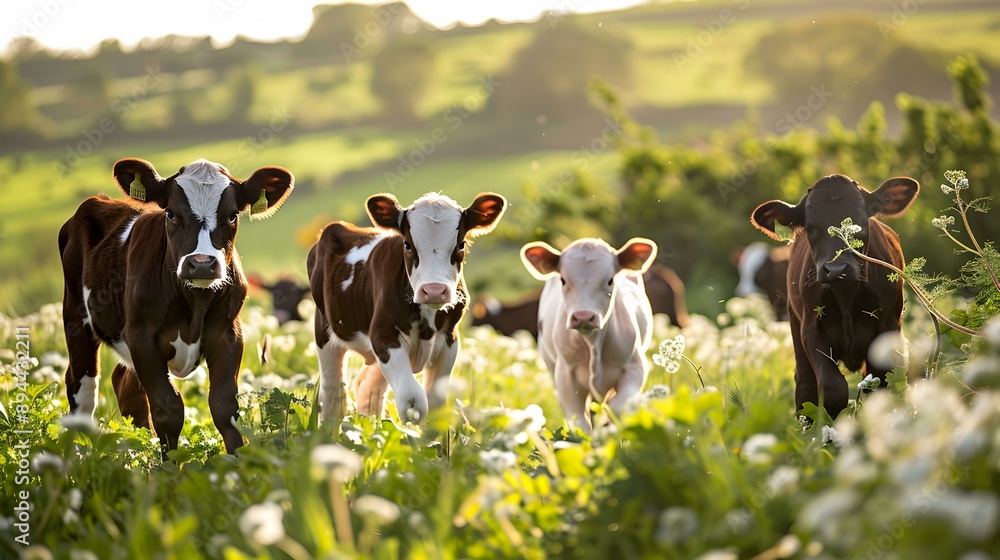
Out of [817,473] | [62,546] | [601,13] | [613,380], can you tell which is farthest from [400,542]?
[601,13]


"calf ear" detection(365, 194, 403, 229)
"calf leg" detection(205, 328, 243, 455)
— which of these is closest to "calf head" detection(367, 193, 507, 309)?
"calf ear" detection(365, 194, 403, 229)

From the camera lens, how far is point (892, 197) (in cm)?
725

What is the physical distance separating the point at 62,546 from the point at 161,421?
2.17 m

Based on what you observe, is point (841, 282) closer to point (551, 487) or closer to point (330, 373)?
point (551, 487)

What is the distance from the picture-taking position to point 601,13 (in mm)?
36188

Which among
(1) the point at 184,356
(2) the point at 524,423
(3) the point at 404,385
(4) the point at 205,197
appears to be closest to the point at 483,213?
A: (3) the point at 404,385

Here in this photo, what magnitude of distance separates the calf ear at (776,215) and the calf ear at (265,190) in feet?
10.3

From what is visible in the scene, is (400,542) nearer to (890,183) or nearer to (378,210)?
(378,210)

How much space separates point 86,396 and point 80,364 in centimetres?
23

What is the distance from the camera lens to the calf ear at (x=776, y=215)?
279 inches

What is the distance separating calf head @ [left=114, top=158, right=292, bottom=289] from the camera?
6.16 meters
